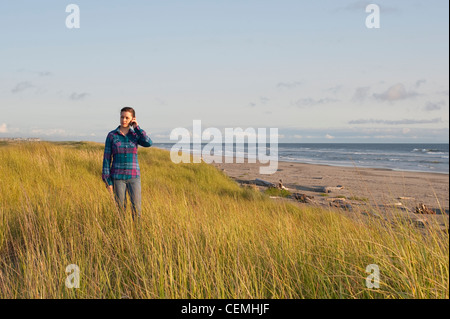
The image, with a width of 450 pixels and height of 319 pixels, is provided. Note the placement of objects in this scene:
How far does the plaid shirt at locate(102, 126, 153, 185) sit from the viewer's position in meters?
5.87

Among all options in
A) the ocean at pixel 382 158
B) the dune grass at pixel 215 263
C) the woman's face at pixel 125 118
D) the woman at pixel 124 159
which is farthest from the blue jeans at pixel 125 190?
the ocean at pixel 382 158

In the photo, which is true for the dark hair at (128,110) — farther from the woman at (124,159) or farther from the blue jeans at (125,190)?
the blue jeans at (125,190)

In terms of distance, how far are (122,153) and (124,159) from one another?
0.11 metres

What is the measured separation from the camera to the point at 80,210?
588 centimetres

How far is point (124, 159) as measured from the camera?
5906 mm

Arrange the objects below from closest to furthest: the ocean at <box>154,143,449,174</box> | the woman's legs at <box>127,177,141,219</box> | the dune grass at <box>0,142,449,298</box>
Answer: the dune grass at <box>0,142,449,298</box> < the woman's legs at <box>127,177,141,219</box> < the ocean at <box>154,143,449,174</box>

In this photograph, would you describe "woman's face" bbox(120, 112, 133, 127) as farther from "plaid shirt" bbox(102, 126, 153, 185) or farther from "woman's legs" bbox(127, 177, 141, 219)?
"woman's legs" bbox(127, 177, 141, 219)

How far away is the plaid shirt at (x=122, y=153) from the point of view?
587cm

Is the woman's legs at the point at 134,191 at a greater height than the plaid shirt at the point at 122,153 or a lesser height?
lesser

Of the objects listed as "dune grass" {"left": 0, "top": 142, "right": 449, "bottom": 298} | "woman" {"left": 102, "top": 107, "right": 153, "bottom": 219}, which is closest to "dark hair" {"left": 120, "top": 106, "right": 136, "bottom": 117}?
"woman" {"left": 102, "top": 107, "right": 153, "bottom": 219}

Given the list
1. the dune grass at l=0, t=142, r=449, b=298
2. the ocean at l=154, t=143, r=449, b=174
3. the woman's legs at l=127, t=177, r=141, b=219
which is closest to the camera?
the dune grass at l=0, t=142, r=449, b=298

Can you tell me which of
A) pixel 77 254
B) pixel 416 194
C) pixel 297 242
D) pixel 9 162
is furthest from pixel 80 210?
pixel 416 194
